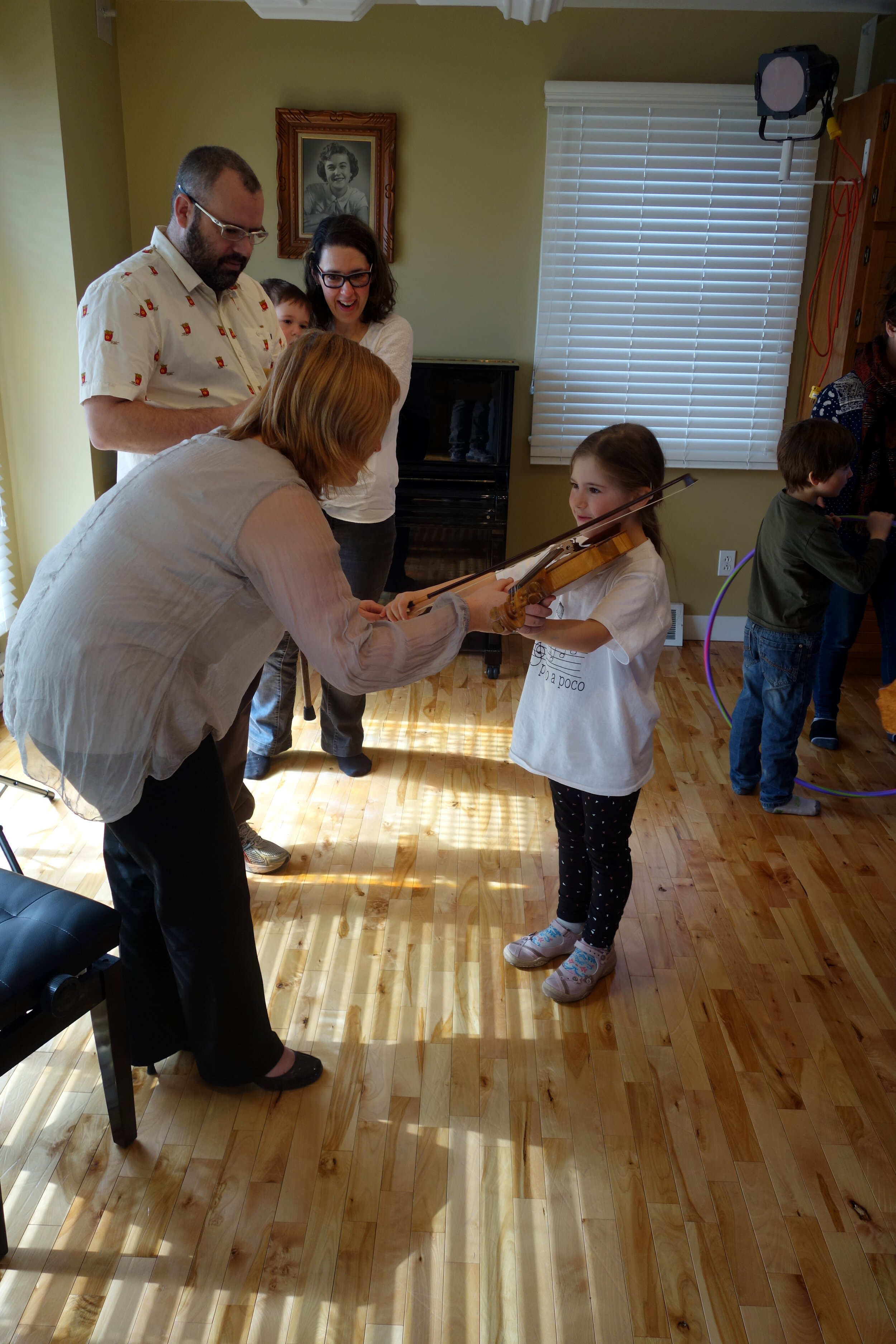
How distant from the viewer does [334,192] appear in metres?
→ 3.86

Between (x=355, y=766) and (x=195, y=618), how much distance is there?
1.74 meters

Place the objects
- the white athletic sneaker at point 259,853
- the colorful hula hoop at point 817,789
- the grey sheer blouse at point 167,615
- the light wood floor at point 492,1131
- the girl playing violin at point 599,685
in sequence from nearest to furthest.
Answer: the grey sheer blouse at point 167,615 → the light wood floor at point 492,1131 → the girl playing violin at point 599,685 → the white athletic sneaker at point 259,853 → the colorful hula hoop at point 817,789

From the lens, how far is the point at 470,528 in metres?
3.93

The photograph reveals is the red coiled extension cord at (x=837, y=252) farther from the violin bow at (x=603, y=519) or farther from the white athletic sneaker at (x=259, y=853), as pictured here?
the white athletic sneaker at (x=259, y=853)

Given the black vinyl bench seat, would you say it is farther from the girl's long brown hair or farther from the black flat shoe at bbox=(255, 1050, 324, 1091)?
the girl's long brown hair

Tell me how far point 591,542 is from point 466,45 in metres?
2.94

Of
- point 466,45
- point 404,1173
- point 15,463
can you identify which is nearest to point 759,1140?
point 404,1173

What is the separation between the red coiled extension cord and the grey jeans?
193 cm

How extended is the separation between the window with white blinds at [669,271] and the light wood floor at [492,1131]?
213 centimetres

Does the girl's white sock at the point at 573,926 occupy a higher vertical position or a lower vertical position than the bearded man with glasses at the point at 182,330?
lower

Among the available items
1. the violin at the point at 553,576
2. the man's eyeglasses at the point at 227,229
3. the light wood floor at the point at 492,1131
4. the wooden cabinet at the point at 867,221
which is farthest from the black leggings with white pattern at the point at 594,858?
the wooden cabinet at the point at 867,221

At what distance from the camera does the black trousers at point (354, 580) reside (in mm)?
2859

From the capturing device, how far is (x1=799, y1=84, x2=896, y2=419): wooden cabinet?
11.3 feet

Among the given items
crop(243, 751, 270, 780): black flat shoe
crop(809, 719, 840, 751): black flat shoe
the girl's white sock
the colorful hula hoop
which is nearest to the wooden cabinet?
the colorful hula hoop
